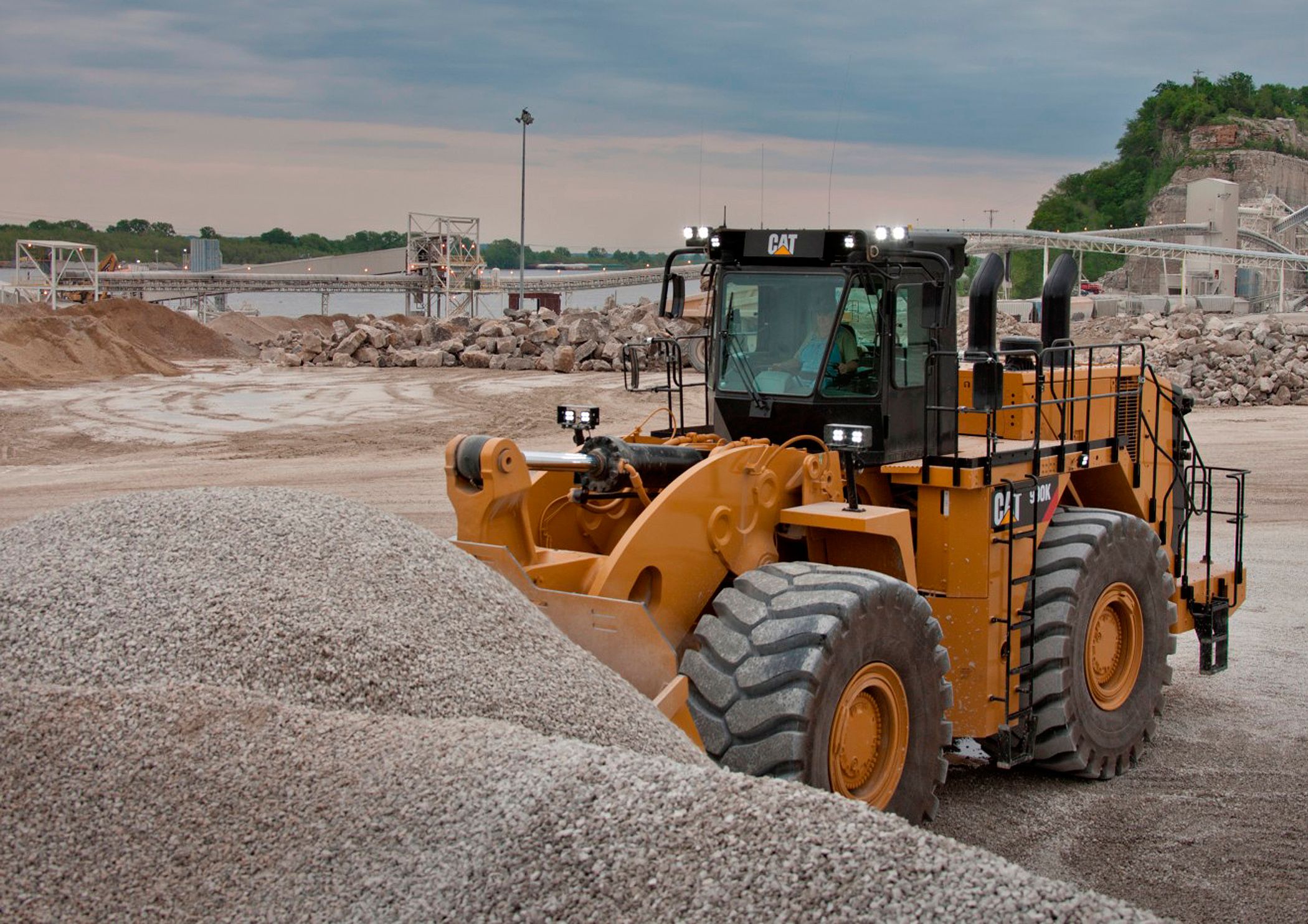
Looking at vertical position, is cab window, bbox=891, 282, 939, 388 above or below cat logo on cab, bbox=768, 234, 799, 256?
below

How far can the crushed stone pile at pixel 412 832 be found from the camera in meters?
3.81

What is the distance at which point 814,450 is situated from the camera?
280 inches

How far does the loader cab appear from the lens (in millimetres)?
7066

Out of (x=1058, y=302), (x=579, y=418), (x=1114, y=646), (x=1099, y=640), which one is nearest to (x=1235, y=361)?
(x=1058, y=302)

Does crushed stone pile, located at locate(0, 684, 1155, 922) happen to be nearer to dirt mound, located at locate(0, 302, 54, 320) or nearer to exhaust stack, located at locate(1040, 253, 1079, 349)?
exhaust stack, located at locate(1040, 253, 1079, 349)

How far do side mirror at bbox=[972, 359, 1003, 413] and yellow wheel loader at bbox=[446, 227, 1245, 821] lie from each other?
0.02 metres

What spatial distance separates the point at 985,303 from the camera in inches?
306

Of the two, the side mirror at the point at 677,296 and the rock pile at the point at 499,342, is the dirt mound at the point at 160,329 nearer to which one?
the rock pile at the point at 499,342

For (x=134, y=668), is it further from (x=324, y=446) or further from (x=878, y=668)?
(x=324, y=446)

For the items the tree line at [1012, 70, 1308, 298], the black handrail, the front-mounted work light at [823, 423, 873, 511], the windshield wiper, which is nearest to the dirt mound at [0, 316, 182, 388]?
the black handrail

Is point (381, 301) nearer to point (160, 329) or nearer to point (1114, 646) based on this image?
point (160, 329)

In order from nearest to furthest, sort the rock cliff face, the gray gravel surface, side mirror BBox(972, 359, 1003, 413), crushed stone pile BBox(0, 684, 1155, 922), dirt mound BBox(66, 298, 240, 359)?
crushed stone pile BBox(0, 684, 1155, 922)
the gray gravel surface
side mirror BBox(972, 359, 1003, 413)
dirt mound BBox(66, 298, 240, 359)
the rock cliff face

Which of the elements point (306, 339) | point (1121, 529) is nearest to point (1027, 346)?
point (1121, 529)

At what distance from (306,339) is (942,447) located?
30.0 meters
